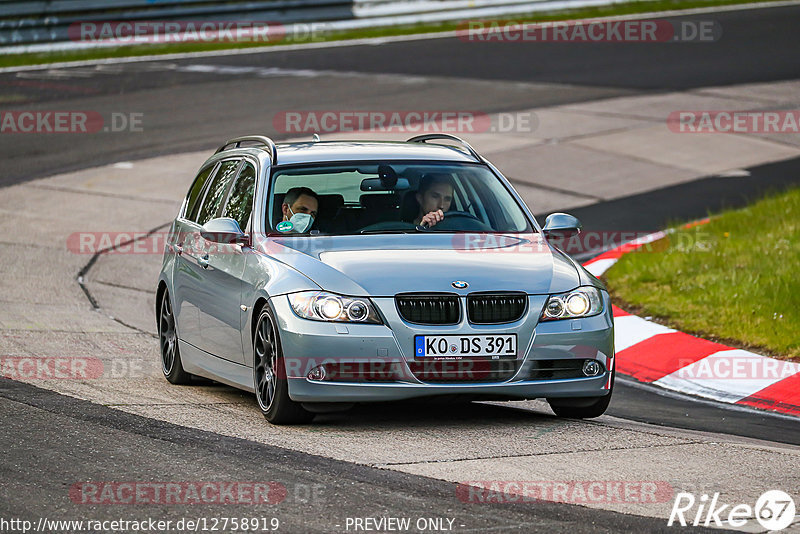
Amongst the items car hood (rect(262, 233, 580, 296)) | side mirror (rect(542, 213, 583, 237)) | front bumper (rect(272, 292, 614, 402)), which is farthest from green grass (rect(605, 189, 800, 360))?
front bumper (rect(272, 292, 614, 402))

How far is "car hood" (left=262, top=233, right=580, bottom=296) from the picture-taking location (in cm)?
760

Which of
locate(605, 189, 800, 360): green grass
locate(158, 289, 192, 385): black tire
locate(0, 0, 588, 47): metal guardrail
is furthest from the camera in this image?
locate(0, 0, 588, 47): metal guardrail

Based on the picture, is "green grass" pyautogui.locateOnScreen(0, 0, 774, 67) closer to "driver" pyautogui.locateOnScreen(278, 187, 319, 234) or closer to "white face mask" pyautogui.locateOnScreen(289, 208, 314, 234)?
"driver" pyautogui.locateOnScreen(278, 187, 319, 234)

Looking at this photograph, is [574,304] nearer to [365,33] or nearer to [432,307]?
[432,307]

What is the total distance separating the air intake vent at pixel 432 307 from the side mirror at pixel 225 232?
1.37 meters

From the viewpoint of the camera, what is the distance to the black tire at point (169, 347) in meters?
9.52

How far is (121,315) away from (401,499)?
7101 mm

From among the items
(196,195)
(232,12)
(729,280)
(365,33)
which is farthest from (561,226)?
(365,33)

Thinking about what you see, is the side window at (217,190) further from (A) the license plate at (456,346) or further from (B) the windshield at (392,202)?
(A) the license plate at (456,346)

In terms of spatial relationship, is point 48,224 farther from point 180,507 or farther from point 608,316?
point 180,507

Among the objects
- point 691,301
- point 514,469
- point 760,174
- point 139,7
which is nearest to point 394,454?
point 514,469

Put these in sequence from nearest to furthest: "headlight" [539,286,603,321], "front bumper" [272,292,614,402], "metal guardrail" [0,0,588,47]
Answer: "front bumper" [272,292,614,402], "headlight" [539,286,603,321], "metal guardrail" [0,0,588,47]

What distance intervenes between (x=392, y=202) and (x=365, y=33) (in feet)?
77.9

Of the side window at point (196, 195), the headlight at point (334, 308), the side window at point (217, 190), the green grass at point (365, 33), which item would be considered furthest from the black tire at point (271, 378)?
the green grass at point (365, 33)
